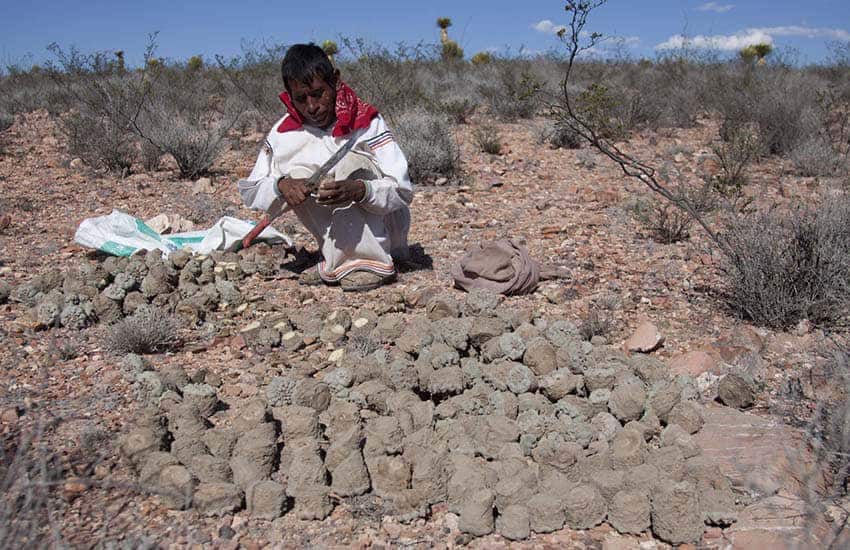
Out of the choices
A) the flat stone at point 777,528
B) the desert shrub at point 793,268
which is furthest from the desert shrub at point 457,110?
the flat stone at point 777,528

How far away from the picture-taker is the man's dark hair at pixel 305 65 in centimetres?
328

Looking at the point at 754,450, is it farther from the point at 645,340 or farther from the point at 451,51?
the point at 451,51

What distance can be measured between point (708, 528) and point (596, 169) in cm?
499

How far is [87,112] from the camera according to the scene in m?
7.92

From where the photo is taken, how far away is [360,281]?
364 centimetres

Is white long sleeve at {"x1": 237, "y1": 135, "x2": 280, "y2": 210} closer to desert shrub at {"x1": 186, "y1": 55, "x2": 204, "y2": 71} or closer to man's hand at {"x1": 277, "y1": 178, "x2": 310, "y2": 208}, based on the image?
man's hand at {"x1": 277, "y1": 178, "x2": 310, "y2": 208}

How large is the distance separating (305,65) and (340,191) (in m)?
0.65

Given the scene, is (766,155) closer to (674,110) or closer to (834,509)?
(674,110)

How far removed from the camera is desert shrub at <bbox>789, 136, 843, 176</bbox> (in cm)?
632

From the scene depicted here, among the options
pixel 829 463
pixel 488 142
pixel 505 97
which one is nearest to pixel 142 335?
pixel 829 463

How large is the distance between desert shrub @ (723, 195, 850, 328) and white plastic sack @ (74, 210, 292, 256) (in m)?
2.69

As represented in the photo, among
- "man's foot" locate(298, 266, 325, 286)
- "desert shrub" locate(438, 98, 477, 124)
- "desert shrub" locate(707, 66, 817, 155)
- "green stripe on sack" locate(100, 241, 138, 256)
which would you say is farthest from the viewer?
"desert shrub" locate(438, 98, 477, 124)

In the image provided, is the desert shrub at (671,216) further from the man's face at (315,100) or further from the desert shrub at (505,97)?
the desert shrub at (505,97)

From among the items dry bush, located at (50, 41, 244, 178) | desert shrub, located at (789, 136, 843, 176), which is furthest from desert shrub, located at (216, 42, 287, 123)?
desert shrub, located at (789, 136, 843, 176)
